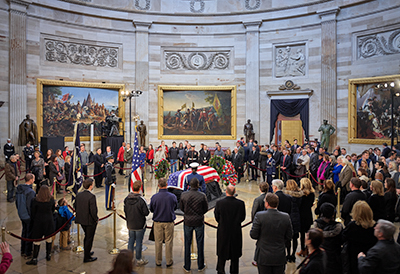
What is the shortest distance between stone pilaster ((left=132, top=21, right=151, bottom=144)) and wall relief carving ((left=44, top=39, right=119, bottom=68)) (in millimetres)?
1537

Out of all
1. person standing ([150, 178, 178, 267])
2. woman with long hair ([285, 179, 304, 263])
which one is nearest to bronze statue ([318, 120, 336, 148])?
woman with long hair ([285, 179, 304, 263])

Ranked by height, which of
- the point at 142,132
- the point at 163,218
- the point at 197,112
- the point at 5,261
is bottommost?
the point at 163,218

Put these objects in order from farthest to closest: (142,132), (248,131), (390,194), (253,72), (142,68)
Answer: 1. (142,68)
2. (253,72)
3. (248,131)
4. (142,132)
5. (390,194)

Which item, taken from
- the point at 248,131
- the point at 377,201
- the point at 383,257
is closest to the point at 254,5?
the point at 248,131

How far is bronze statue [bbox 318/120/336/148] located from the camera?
18.6 metres

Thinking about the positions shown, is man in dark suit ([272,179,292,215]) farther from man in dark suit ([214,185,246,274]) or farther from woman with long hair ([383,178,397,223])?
woman with long hair ([383,178,397,223])

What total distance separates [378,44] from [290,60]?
5.27 m

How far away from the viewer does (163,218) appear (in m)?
6.30

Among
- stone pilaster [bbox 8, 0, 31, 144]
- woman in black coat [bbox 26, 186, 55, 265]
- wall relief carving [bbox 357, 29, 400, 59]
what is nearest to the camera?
woman in black coat [bbox 26, 186, 55, 265]

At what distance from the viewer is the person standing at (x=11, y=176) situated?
1112 centimetres

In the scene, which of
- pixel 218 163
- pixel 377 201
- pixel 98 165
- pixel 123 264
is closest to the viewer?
pixel 123 264

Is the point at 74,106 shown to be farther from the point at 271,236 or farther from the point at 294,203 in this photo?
the point at 271,236

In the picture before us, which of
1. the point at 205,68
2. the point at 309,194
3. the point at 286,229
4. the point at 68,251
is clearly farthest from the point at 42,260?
the point at 205,68

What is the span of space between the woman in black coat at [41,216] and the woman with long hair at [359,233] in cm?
559
